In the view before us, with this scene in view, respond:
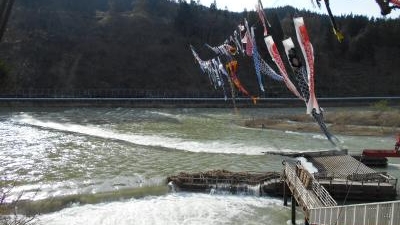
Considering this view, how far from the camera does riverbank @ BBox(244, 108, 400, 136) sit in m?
52.1

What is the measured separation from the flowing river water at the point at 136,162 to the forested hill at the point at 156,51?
114ft

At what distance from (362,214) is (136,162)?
22883 millimetres

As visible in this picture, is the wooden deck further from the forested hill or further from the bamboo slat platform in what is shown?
the forested hill

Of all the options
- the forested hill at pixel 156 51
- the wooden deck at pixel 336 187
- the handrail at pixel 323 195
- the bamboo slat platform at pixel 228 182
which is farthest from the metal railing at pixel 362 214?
the forested hill at pixel 156 51

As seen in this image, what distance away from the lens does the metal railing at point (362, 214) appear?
11239 mm

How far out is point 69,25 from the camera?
116188mm

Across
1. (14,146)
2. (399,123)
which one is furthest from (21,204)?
(399,123)

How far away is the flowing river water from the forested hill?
1374 inches

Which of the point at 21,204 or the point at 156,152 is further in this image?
the point at 156,152

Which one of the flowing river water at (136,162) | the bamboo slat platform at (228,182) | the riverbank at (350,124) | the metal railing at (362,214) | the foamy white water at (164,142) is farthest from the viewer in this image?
the riverbank at (350,124)

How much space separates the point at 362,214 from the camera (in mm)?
12875

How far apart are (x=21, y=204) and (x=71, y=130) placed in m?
29.1

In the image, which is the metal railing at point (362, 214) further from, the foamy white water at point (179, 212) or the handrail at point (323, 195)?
the foamy white water at point (179, 212)

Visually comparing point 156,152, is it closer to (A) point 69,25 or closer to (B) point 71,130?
(B) point 71,130
